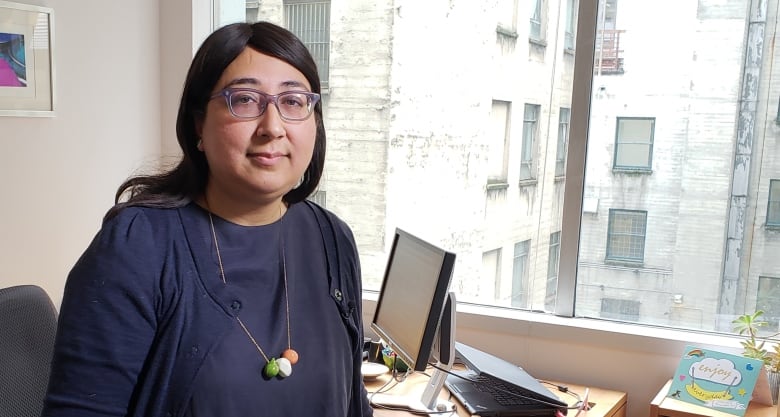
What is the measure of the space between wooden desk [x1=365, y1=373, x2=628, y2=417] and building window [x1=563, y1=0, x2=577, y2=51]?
112cm

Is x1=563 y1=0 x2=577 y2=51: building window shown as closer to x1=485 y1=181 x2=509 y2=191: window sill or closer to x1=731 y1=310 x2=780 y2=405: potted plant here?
x1=485 y1=181 x2=509 y2=191: window sill

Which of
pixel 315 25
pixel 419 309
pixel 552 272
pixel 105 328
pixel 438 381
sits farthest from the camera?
pixel 315 25

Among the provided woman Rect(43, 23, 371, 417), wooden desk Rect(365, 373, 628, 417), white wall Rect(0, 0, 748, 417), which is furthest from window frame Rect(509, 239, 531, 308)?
woman Rect(43, 23, 371, 417)

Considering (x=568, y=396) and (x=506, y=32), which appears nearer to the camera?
(x=568, y=396)

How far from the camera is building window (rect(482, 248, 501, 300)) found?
2.67 m

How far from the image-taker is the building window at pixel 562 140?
8.12 ft

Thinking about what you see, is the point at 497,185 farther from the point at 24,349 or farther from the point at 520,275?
the point at 24,349

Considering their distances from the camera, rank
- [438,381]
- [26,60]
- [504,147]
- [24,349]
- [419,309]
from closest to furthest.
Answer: [24,349] → [419,309] → [438,381] → [26,60] → [504,147]

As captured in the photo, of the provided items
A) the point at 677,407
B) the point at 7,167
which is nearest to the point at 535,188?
the point at 677,407

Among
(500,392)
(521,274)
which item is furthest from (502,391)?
(521,274)

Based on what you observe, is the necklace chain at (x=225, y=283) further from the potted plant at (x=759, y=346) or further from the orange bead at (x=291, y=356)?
the potted plant at (x=759, y=346)

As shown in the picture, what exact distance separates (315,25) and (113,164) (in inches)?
36.8

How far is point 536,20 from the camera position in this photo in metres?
2.54

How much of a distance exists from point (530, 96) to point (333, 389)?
163 centimetres
